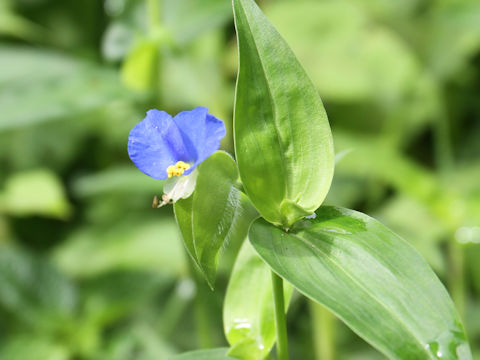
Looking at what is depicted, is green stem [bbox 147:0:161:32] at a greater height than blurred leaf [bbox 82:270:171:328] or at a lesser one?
greater

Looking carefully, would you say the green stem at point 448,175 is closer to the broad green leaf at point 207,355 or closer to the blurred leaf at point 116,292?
the blurred leaf at point 116,292

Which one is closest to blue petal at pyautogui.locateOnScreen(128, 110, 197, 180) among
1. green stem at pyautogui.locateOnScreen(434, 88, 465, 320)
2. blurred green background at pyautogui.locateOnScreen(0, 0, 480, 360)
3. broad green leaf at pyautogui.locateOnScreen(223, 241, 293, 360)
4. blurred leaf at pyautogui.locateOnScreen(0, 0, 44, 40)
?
broad green leaf at pyautogui.locateOnScreen(223, 241, 293, 360)

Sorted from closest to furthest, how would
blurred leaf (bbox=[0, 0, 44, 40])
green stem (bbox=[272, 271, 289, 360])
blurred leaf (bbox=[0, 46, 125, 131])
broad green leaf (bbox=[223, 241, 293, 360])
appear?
green stem (bbox=[272, 271, 289, 360])
broad green leaf (bbox=[223, 241, 293, 360])
blurred leaf (bbox=[0, 46, 125, 131])
blurred leaf (bbox=[0, 0, 44, 40])

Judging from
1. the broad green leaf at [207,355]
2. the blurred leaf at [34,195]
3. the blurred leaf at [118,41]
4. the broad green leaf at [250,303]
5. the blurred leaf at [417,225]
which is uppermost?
the blurred leaf at [118,41]

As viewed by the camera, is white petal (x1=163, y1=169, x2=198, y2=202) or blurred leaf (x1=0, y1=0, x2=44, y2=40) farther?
blurred leaf (x1=0, y1=0, x2=44, y2=40)

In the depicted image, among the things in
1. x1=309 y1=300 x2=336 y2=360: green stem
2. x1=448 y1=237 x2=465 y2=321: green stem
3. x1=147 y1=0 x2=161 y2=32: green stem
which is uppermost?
x1=147 y1=0 x2=161 y2=32: green stem

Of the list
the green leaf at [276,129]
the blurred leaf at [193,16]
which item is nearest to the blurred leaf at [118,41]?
the blurred leaf at [193,16]

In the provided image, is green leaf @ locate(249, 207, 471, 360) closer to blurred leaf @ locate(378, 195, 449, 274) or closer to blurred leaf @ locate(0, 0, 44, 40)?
blurred leaf @ locate(378, 195, 449, 274)

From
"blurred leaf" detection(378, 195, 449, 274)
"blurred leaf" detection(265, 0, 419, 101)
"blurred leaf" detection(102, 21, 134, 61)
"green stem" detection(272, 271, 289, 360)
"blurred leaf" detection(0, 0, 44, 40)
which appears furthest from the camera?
"blurred leaf" detection(265, 0, 419, 101)
